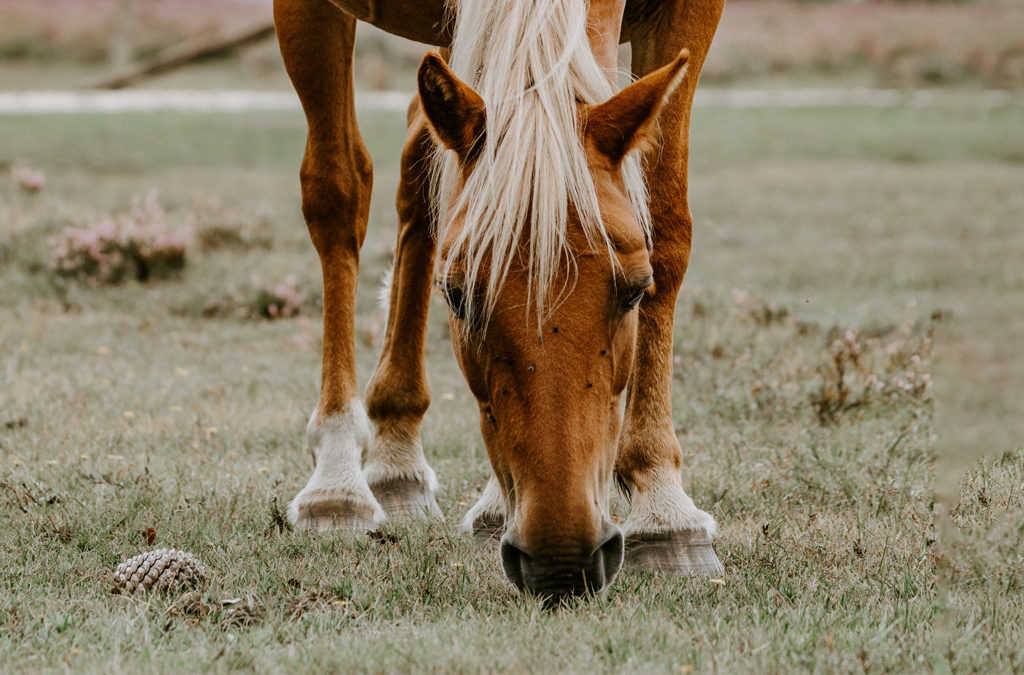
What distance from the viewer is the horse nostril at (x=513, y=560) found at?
2242 mm

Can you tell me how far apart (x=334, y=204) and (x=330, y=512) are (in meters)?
1.20

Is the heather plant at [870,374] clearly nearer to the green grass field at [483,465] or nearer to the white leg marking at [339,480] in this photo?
the green grass field at [483,465]

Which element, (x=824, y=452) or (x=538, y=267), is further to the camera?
(x=824, y=452)

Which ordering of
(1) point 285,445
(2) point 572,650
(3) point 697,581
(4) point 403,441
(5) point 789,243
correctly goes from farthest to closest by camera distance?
1. (5) point 789,243
2. (1) point 285,445
3. (4) point 403,441
4. (3) point 697,581
5. (2) point 572,650

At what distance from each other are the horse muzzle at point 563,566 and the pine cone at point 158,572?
2.92ft

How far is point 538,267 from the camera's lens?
223 centimetres

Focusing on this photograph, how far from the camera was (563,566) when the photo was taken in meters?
2.19

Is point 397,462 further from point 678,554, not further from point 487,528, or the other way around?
point 678,554

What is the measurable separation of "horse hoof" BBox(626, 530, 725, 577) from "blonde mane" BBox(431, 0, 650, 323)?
33.9 inches

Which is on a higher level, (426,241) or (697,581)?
(426,241)

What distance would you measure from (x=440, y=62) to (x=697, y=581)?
143 centimetres

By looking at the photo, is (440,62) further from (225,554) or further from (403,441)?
(403,441)

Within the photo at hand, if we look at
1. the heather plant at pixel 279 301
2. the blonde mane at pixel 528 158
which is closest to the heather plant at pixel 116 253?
the heather plant at pixel 279 301

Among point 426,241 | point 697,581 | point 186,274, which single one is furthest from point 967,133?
point 697,581
